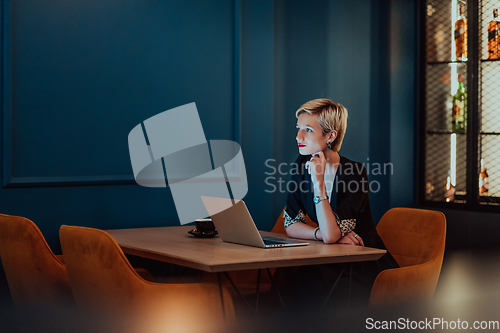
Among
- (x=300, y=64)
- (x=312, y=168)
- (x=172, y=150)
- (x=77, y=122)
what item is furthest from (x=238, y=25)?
(x=312, y=168)

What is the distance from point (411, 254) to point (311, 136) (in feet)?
2.46

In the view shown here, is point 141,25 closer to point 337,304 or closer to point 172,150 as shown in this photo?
point 172,150

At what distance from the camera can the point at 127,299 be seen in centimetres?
182

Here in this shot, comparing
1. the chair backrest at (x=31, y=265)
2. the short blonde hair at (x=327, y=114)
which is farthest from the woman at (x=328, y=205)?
the chair backrest at (x=31, y=265)

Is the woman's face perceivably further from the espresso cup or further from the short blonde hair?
the espresso cup

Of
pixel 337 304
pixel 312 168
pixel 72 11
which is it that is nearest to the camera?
pixel 337 304

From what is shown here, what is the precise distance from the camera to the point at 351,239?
235 centimetres

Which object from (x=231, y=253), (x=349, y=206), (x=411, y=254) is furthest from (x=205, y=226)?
(x=411, y=254)

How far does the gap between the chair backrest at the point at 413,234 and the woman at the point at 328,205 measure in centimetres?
19

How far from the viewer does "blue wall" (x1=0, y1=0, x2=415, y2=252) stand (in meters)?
2.94

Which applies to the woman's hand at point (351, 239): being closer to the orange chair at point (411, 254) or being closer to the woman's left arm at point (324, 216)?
the woman's left arm at point (324, 216)

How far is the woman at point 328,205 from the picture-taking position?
226cm

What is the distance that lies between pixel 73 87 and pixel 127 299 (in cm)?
163

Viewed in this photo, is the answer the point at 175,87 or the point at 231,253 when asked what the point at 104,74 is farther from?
the point at 231,253
